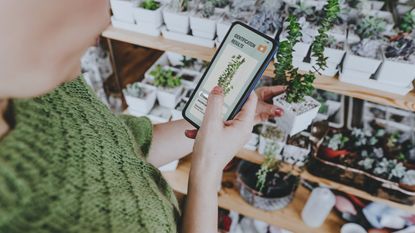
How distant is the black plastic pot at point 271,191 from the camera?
1454 mm

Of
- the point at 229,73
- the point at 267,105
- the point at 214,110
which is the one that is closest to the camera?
the point at 214,110

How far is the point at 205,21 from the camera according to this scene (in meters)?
1.08

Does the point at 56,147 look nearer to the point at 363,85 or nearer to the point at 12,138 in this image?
the point at 12,138

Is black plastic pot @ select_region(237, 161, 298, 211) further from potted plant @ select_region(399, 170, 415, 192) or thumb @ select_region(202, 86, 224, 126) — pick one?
thumb @ select_region(202, 86, 224, 126)

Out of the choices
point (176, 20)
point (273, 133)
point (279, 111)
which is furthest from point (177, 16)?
point (273, 133)

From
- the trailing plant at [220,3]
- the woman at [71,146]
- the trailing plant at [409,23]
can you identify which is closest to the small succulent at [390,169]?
the trailing plant at [409,23]

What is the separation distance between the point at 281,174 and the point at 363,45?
66cm

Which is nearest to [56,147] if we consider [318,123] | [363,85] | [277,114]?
[277,114]

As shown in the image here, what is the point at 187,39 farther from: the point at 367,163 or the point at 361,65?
the point at 367,163

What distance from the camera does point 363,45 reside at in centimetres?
100

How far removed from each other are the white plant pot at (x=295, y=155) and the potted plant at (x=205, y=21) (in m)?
0.50

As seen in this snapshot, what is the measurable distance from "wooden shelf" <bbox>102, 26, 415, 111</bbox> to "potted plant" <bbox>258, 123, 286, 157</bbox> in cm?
31

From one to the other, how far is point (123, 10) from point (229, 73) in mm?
507

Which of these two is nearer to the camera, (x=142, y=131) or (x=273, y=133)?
(x=142, y=131)
